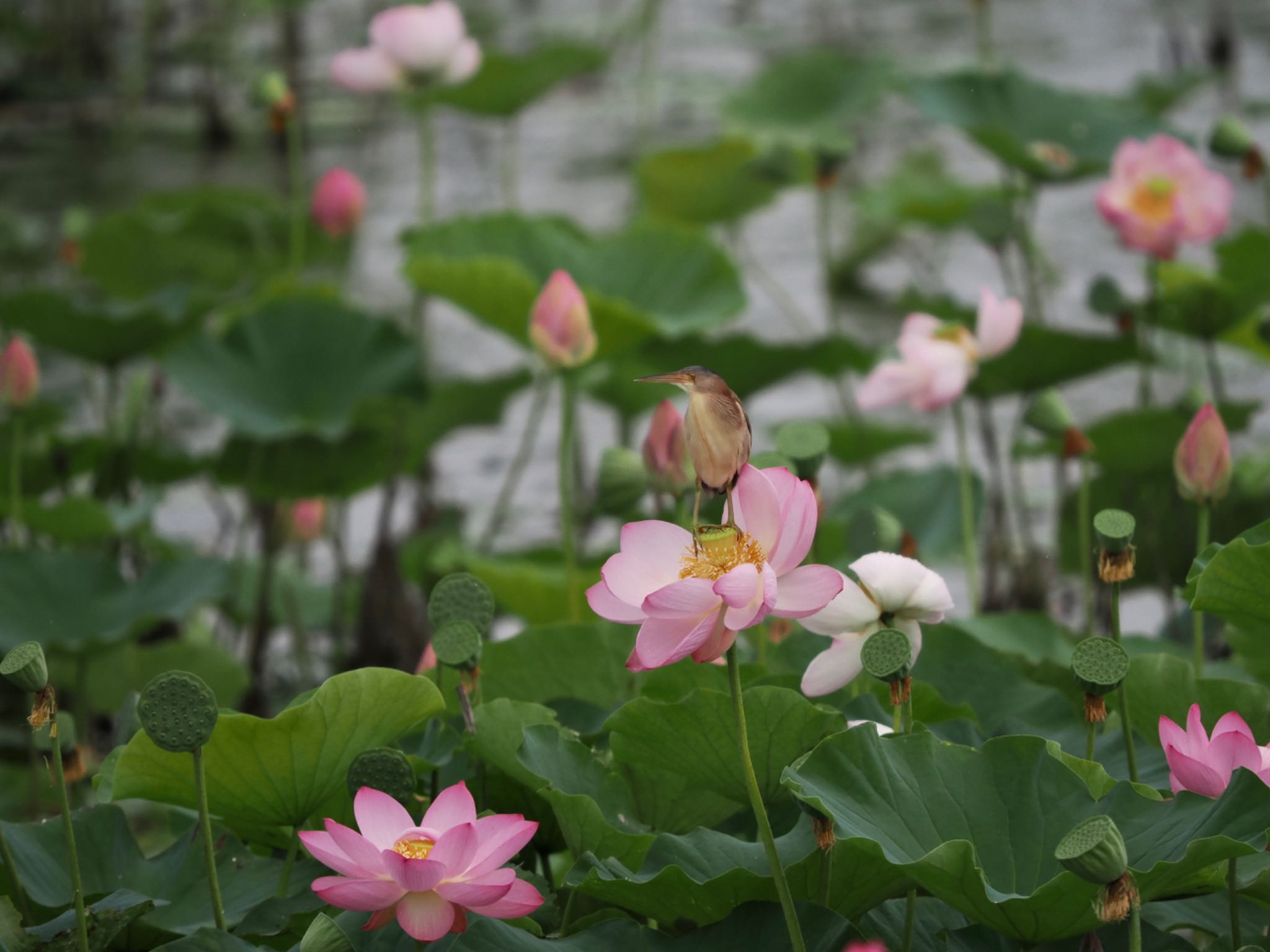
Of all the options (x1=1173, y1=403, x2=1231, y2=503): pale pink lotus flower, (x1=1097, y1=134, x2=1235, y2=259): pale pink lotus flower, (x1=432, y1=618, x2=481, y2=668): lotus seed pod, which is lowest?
(x1=432, y1=618, x2=481, y2=668): lotus seed pod

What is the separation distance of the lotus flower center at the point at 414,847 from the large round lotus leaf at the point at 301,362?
1.17 metres

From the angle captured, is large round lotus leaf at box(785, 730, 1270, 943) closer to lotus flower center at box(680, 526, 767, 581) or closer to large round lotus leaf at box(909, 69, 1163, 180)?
lotus flower center at box(680, 526, 767, 581)

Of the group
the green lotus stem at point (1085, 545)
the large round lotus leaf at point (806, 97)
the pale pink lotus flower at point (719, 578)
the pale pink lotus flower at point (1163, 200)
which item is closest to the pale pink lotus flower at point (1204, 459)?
the green lotus stem at point (1085, 545)

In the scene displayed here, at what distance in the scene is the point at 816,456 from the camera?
77 cm

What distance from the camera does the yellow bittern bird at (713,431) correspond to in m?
0.49

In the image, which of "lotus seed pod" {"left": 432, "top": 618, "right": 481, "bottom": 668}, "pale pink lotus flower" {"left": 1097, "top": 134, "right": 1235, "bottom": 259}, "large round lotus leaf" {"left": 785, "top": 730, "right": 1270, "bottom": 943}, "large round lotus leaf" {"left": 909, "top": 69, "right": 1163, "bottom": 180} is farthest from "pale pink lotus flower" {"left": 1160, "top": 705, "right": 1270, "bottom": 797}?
"large round lotus leaf" {"left": 909, "top": 69, "right": 1163, "bottom": 180}

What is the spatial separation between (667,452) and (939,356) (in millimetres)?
273

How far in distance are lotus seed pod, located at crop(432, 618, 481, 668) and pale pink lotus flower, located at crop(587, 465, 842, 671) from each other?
11 cm

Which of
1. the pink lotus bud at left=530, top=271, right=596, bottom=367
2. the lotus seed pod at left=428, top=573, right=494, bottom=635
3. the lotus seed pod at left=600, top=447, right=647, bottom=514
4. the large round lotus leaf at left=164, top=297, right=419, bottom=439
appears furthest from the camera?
the large round lotus leaf at left=164, top=297, right=419, bottom=439

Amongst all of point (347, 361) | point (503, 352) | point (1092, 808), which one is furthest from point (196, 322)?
point (1092, 808)

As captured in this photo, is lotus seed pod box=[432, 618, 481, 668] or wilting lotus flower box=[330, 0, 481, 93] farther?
wilting lotus flower box=[330, 0, 481, 93]

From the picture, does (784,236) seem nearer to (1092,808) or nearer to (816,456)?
(816,456)

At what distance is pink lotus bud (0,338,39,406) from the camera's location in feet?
4.11

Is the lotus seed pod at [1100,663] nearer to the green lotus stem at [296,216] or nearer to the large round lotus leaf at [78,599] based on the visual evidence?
the large round lotus leaf at [78,599]
